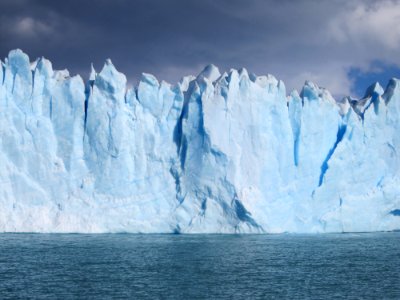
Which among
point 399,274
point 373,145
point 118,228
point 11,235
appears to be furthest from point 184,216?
point 399,274

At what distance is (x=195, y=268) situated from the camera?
1494cm

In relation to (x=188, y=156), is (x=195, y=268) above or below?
below

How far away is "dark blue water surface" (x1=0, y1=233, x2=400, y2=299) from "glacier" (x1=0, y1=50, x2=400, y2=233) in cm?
133

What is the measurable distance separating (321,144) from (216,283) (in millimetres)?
13361

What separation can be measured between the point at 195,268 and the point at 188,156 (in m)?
9.20

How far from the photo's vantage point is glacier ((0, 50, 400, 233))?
22781mm

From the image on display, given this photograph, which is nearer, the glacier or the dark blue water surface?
the dark blue water surface

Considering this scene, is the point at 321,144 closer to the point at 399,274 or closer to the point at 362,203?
the point at 362,203

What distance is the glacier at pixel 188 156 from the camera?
22.8 m

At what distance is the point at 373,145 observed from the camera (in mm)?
25047

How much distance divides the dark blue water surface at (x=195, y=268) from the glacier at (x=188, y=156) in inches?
52.5

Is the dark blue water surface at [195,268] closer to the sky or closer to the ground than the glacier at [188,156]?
closer to the ground

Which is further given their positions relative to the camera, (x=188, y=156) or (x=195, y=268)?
(x=188, y=156)

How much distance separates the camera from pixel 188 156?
23.7 m
